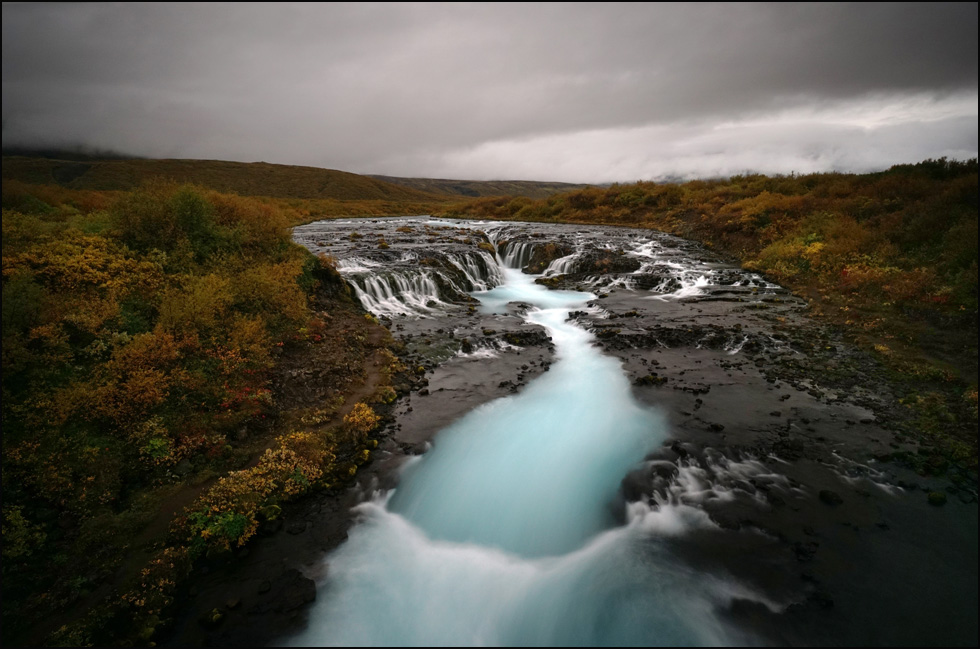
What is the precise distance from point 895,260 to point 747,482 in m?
15.9

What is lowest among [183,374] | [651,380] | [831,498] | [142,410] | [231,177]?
[831,498]

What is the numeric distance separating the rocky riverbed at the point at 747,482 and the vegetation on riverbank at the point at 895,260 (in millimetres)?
843

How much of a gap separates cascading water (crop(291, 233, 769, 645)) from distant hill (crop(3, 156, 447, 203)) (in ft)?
430

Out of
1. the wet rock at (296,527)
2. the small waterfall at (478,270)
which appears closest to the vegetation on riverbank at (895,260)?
the wet rock at (296,527)

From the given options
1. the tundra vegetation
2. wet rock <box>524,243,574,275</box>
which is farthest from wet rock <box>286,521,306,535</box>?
wet rock <box>524,243,574,275</box>

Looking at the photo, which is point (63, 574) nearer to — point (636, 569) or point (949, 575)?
point (636, 569)

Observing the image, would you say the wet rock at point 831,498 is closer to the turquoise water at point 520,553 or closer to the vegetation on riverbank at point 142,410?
the turquoise water at point 520,553

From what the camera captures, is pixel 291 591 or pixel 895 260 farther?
pixel 895 260

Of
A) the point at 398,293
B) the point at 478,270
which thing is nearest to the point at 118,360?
the point at 398,293

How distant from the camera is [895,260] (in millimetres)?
16938

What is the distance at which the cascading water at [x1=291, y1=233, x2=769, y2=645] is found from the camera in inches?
238

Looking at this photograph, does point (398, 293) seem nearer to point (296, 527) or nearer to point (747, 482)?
point (296, 527)

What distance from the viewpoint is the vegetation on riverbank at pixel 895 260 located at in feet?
33.0

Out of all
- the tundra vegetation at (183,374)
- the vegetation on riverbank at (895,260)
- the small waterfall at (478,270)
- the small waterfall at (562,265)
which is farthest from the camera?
the small waterfall at (562,265)
